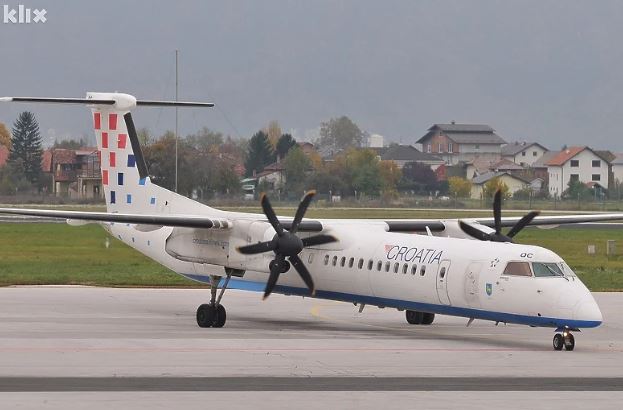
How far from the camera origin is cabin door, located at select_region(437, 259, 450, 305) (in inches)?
1001

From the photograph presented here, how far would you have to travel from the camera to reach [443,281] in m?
25.5

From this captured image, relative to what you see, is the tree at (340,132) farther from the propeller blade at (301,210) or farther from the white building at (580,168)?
the propeller blade at (301,210)

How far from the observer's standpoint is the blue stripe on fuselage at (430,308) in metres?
23.4

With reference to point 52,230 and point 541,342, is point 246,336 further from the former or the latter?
point 52,230

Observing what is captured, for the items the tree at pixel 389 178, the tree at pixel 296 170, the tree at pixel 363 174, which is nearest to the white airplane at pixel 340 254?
the tree at pixel 296 170

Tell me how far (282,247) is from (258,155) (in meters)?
70.3

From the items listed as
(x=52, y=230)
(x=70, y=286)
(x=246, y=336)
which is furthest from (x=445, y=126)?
(x=246, y=336)

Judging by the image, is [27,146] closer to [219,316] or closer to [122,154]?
[122,154]

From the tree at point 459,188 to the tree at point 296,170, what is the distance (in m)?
18.8

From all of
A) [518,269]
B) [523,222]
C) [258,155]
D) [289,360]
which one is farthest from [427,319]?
[258,155]

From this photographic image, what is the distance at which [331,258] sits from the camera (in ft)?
93.0

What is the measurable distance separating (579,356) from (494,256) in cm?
285

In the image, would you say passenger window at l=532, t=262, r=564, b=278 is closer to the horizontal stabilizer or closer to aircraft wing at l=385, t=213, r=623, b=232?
aircraft wing at l=385, t=213, r=623, b=232

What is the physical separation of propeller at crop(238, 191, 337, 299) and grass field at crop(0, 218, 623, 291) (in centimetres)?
1203
